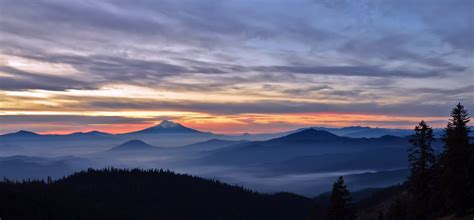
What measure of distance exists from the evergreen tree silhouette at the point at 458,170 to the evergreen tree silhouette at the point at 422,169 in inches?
193

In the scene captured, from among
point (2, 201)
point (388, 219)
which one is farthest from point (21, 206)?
point (388, 219)

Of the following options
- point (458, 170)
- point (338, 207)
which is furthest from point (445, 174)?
point (338, 207)

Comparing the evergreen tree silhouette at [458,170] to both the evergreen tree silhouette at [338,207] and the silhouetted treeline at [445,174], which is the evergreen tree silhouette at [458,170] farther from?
the evergreen tree silhouette at [338,207]

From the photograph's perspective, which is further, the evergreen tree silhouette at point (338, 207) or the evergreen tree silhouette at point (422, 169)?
the evergreen tree silhouette at point (422, 169)

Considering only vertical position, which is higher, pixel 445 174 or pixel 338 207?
pixel 445 174

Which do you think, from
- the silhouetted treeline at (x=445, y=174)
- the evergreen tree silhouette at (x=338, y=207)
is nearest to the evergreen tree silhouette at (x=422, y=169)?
the silhouetted treeline at (x=445, y=174)

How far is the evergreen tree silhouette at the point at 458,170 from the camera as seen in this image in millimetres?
42938

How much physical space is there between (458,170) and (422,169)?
7.84 metres

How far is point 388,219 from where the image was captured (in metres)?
73.7

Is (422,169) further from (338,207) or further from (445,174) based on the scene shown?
(338,207)

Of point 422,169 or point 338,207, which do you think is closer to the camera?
point 338,207

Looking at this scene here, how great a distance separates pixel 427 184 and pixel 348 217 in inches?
435

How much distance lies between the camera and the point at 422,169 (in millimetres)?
51125

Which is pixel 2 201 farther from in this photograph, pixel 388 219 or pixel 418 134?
pixel 418 134
